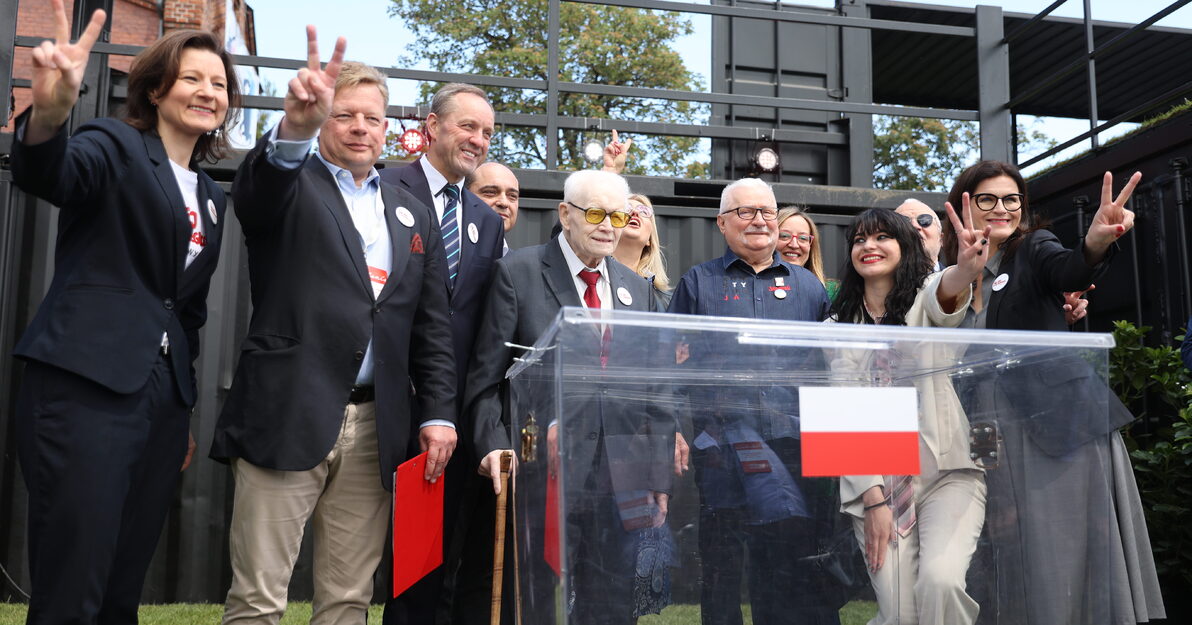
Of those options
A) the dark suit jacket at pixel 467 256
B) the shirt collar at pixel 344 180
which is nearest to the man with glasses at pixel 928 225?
the dark suit jacket at pixel 467 256

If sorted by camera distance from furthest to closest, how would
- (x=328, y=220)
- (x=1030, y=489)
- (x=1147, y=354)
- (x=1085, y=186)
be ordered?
1. (x=1085, y=186)
2. (x=1147, y=354)
3. (x=328, y=220)
4. (x=1030, y=489)

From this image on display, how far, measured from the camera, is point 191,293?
97.9 inches

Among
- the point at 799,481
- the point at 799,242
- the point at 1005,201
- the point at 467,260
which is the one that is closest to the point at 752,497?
the point at 799,481

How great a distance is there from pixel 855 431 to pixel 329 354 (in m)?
1.37

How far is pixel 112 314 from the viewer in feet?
7.29

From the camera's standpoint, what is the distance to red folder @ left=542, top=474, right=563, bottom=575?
5.80 feet

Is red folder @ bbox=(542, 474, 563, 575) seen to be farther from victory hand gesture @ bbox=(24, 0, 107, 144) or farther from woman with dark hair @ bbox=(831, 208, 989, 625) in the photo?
victory hand gesture @ bbox=(24, 0, 107, 144)

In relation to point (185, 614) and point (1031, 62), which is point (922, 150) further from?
point (185, 614)

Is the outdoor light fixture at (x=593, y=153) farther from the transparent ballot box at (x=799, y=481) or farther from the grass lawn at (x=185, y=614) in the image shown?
the transparent ballot box at (x=799, y=481)

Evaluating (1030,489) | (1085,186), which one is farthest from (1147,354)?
(1030,489)

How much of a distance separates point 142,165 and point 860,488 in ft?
5.93

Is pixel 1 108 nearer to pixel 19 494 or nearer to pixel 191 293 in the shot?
pixel 19 494

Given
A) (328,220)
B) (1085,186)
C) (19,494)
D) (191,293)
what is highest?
(1085,186)

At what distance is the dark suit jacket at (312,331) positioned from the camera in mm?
2430
